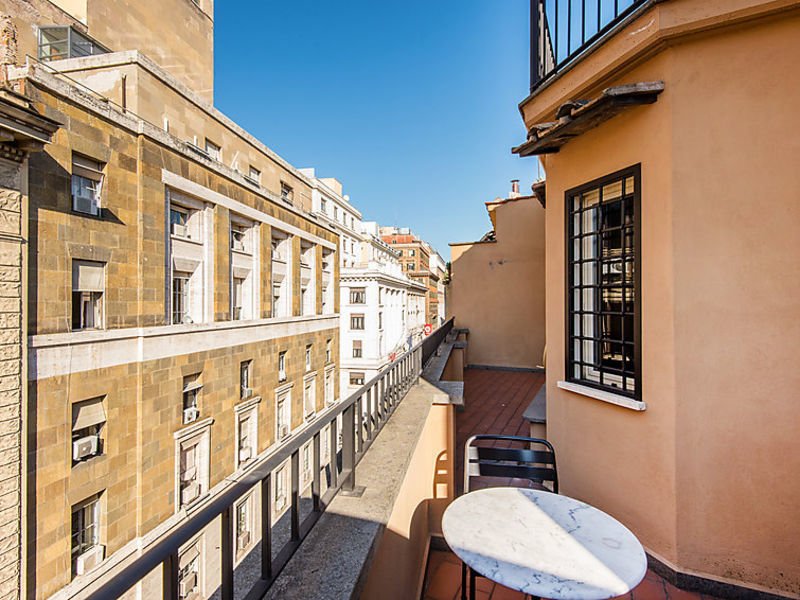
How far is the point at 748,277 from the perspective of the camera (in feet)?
7.77

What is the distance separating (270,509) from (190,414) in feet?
45.7

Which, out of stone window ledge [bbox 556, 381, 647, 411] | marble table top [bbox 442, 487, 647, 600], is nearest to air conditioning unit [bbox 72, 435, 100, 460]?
marble table top [bbox 442, 487, 647, 600]

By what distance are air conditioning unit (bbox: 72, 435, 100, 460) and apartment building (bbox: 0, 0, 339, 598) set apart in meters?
0.03

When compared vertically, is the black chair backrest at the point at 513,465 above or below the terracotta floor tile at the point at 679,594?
above

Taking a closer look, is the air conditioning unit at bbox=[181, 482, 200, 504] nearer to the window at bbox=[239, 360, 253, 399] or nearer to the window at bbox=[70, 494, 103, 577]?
the window at bbox=[70, 494, 103, 577]

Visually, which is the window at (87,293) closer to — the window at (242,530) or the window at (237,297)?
the window at (237,297)

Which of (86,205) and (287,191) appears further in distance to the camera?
(287,191)

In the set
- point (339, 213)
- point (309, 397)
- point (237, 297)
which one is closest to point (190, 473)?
point (237, 297)

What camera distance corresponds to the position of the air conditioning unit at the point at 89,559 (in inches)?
381

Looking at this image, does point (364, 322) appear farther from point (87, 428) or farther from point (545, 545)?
point (545, 545)

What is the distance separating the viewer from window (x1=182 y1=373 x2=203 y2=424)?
12836mm

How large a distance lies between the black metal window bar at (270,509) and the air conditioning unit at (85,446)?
34.7 ft

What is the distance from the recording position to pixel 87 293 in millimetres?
9719

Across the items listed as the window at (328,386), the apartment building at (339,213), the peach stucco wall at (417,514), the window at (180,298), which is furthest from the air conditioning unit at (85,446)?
the apartment building at (339,213)
